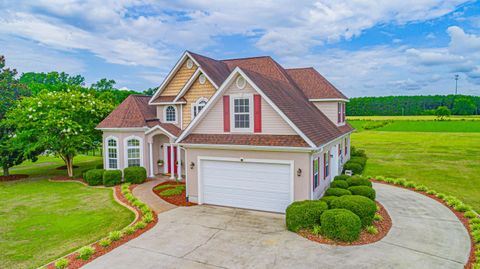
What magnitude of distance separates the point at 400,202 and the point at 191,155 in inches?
403

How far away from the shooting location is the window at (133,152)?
20047mm

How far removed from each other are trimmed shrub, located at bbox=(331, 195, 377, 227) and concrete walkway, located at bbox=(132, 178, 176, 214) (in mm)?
7307

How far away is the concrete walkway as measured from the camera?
44.5 ft

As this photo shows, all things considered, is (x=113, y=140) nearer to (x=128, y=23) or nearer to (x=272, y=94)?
(x=128, y=23)

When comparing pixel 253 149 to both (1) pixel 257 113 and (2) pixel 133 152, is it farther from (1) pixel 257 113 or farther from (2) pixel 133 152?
(2) pixel 133 152

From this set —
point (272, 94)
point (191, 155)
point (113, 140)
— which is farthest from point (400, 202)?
point (113, 140)

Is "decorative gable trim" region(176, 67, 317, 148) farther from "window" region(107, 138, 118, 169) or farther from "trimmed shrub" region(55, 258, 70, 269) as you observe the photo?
"window" region(107, 138, 118, 169)

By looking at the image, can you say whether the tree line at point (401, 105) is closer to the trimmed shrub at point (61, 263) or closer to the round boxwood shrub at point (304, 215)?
the round boxwood shrub at point (304, 215)

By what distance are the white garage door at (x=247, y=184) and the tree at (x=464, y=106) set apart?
139 m

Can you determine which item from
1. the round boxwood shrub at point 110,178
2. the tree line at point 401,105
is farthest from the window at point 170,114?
the tree line at point 401,105

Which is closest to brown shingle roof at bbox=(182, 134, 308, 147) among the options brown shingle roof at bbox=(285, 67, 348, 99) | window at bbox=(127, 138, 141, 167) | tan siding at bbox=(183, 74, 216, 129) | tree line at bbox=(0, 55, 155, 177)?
tan siding at bbox=(183, 74, 216, 129)

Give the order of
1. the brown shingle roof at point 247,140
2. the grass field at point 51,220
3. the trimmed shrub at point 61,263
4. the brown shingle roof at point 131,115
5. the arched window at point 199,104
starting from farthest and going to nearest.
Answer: the brown shingle roof at point 131,115 < the arched window at point 199,104 < the brown shingle roof at point 247,140 < the grass field at point 51,220 < the trimmed shrub at point 61,263

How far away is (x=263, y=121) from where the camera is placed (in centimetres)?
1270

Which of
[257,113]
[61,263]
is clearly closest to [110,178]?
[61,263]
